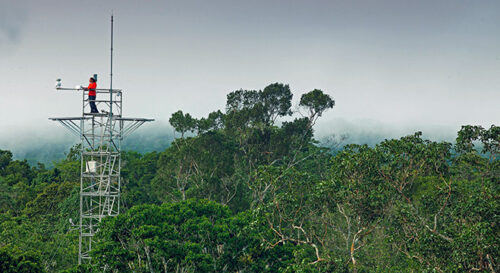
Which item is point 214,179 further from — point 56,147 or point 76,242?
point 56,147

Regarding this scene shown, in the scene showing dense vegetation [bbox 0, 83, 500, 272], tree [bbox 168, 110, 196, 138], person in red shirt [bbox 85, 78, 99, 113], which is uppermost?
person in red shirt [bbox 85, 78, 99, 113]

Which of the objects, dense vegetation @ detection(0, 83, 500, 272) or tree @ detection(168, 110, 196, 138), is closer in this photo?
dense vegetation @ detection(0, 83, 500, 272)

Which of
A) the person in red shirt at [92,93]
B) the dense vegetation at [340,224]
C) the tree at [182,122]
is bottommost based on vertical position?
the dense vegetation at [340,224]

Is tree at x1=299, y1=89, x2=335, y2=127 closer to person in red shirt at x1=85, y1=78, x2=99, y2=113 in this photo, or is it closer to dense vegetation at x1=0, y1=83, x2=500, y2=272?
dense vegetation at x1=0, y1=83, x2=500, y2=272

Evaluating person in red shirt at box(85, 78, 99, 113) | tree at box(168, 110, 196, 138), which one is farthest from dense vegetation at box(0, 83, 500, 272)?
tree at box(168, 110, 196, 138)

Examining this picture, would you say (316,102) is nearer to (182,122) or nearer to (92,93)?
(182,122)

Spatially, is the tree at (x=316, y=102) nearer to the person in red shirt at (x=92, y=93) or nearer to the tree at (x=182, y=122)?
the tree at (x=182, y=122)

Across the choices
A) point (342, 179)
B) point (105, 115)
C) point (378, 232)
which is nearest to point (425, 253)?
point (342, 179)

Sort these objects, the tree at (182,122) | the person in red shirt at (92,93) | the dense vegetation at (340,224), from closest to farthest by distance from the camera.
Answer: the dense vegetation at (340,224) < the person in red shirt at (92,93) < the tree at (182,122)

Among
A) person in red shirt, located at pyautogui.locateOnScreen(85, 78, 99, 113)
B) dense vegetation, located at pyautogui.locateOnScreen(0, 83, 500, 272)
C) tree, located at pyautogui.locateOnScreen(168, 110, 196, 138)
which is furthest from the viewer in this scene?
tree, located at pyautogui.locateOnScreen(168, 110, 196, 138)

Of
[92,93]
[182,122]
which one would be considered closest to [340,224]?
[92,93]

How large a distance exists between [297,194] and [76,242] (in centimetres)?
1509

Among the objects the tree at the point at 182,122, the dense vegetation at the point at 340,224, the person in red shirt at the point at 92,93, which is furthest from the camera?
the tree at the point at 182,122

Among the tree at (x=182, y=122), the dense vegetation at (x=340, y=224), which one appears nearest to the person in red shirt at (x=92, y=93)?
the dense vegetation at (x=340, y=224)
